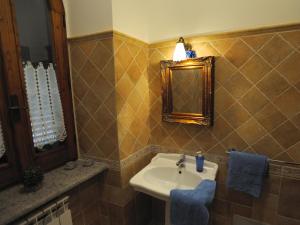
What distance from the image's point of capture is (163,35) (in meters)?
1.78

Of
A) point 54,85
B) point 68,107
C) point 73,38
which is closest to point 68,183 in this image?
point 68,107

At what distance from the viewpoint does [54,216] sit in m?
1.31

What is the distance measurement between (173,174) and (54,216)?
3.14ft

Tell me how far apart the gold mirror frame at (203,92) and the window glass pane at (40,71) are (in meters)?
0.91

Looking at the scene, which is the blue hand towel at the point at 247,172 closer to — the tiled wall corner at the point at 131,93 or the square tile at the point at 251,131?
the square tile at the point at 251,131

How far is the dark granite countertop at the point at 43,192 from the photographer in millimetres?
1087

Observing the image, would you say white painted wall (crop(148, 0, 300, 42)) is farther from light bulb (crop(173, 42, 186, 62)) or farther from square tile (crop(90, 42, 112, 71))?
square tile (crop(90, 42, 112, 71))

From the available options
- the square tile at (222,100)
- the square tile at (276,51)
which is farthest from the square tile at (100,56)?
the square tile at (276,51)

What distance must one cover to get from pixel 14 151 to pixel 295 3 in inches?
84.0

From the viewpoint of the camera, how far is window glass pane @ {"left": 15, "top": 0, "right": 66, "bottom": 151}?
139 cm

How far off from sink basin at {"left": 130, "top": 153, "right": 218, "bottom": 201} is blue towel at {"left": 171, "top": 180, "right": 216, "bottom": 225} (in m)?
0.25

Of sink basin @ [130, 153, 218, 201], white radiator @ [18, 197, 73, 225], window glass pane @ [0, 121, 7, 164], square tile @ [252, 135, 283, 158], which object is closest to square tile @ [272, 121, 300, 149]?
square tile @ [252, 135, 283, 158]

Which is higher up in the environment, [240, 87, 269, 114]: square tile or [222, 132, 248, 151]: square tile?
[240, 87, 269, 114]: square tile

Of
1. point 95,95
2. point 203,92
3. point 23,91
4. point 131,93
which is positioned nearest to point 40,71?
point 23,91
